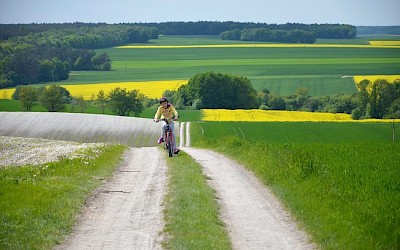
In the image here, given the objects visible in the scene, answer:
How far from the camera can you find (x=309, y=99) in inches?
3942

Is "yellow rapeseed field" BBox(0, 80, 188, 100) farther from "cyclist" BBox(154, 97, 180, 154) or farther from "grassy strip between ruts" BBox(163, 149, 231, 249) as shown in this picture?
"grassy strip between ruts" BBox(163, 149, 231, 249)

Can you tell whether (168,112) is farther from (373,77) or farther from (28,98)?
(373,77)

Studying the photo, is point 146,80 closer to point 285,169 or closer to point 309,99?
point 309,99

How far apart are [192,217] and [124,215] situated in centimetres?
128

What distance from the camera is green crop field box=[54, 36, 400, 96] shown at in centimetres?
12162

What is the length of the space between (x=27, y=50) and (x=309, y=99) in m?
53.5

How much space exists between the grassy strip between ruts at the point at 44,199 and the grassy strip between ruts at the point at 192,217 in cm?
174

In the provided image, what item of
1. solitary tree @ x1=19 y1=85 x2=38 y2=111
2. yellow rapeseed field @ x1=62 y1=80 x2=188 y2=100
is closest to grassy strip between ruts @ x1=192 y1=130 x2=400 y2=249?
solitary tree @ x1=19 y1=85 x2=38 y2=111

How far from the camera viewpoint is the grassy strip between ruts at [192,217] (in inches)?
434

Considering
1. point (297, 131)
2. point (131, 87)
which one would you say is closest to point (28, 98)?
point (131, 87)

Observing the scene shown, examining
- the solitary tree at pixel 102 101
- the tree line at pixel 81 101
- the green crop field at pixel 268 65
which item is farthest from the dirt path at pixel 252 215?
the green crop field at pixel 268 65

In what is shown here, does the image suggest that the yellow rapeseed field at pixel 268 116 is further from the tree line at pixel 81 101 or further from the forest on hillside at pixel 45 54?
the forest on hillside at pixel 45 54

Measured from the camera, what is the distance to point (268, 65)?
15425cm

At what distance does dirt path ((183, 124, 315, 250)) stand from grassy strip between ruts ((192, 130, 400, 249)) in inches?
10.3
